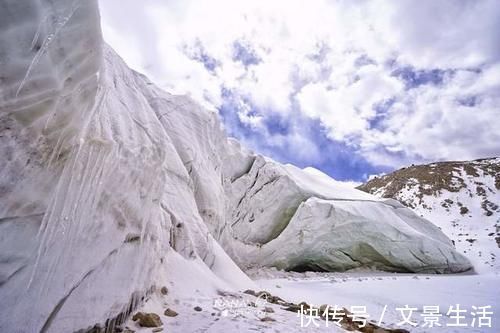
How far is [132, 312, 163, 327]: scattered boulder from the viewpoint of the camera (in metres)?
3.18

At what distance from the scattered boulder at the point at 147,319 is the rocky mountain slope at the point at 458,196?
16.5 meters

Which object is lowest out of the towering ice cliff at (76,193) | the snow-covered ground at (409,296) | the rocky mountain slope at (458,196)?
the snow-covered ground at (409,296)

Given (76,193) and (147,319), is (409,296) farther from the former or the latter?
(76,193)

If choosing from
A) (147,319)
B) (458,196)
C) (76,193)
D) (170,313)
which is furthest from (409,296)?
(458,196)

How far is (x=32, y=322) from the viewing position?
217 cm

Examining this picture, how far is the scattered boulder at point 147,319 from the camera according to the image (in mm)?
3176

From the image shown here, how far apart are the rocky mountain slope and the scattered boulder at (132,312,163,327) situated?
54.3 feet

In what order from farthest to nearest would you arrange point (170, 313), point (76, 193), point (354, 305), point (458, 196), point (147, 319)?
point (458, 196) → point (354, 305) → point (170, 313) → point (147, 319) → point (76, 193)

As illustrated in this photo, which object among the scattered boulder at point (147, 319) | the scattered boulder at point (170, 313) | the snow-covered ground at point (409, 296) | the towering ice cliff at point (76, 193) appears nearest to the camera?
the towering ice cliff at point (76, 193)

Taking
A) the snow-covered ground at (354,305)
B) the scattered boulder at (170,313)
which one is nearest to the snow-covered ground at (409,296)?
the snow-covered ground at (354,305)

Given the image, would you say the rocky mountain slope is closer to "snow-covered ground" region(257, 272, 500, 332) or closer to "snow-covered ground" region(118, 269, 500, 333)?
"snow-covered ground" region(257, 272, 500, 332)

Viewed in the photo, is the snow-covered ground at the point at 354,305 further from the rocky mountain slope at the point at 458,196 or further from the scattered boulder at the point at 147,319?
the rocky mountain slope at the point at 458,196

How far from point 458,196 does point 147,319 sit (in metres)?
36.5

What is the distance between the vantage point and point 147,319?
318cm
